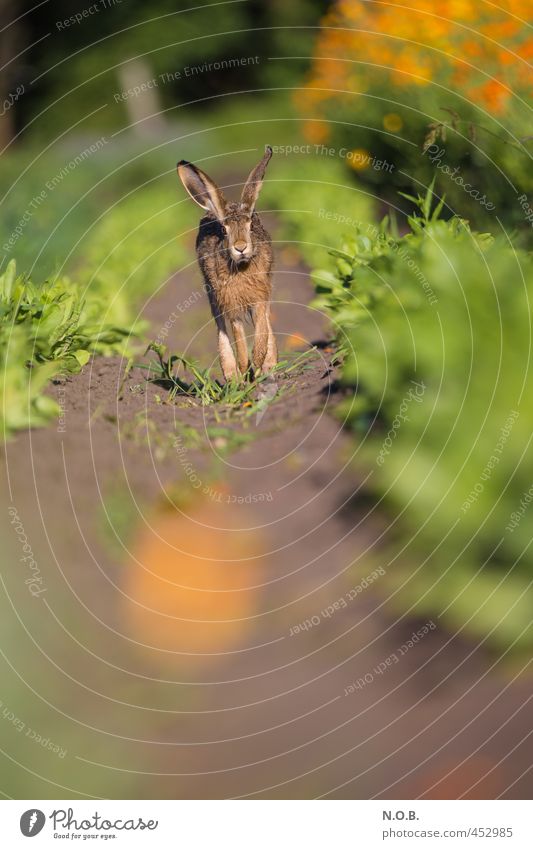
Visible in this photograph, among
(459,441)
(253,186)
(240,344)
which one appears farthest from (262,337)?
(459,441)

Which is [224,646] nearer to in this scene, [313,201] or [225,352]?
[225,352]

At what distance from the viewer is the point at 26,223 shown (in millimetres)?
6164

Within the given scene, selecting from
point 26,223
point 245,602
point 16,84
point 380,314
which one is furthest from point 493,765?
point 16,84

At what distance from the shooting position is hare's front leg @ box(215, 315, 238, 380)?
3871 mm

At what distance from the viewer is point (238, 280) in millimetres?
3781

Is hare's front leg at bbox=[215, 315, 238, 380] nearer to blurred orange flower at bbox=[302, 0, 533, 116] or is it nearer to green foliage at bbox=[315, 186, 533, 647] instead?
green foliage at bbox=[315, 186, 533, 647]

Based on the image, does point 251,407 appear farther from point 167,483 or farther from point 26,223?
point 26,223

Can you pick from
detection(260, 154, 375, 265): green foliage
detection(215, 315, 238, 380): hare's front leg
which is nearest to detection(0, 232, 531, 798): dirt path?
detection(215, 315, 238, 380): hare's front leg

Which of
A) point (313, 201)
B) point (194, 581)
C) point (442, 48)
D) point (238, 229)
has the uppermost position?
point (313, 201)

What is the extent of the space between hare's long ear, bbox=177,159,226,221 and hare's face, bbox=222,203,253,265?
36mm

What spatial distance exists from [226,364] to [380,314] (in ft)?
2.18

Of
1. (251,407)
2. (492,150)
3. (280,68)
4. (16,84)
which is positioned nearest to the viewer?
(251,407)

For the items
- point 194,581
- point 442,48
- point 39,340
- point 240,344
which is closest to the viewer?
point 194,581

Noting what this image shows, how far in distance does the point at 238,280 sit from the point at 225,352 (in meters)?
0.30
